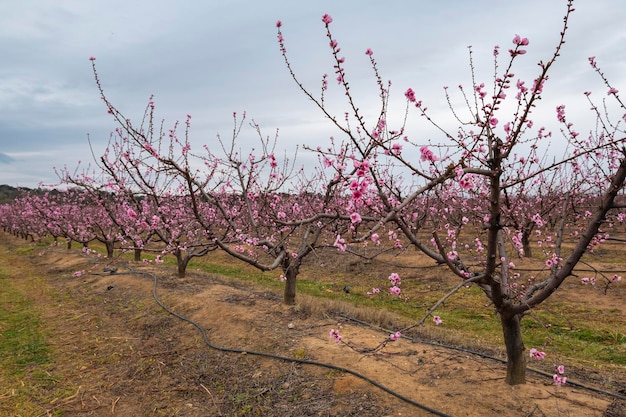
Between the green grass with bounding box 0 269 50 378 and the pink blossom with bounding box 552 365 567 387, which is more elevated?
the pink blossom with bounding box 552 365 567 387

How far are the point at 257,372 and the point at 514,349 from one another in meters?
3.72

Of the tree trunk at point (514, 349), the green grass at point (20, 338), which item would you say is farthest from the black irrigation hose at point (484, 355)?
the green grass at point (20, 338)

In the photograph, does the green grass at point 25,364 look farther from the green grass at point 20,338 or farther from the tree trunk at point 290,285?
the tree trunk at point 290,285

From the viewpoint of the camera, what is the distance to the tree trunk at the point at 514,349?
4746 millimetres

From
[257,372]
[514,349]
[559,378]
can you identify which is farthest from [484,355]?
[257,372]

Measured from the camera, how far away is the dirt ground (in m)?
4.79

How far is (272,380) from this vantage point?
19.2 feet

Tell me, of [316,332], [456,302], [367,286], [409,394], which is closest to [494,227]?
[409,394]

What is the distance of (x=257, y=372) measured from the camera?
20.2ft

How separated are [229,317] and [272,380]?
2.74 meters

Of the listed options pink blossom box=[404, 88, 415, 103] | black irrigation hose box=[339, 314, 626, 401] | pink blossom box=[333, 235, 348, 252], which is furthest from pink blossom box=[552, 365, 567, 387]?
pink blossom box=[404, 88, 415, 103]

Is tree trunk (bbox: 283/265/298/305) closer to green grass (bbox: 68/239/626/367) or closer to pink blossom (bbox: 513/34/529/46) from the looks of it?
green grass (bbox: 68/239/626/367)

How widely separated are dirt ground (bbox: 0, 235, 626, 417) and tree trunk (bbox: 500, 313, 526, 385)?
0.46 feet

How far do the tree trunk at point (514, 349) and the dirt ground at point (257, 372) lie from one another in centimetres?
14
